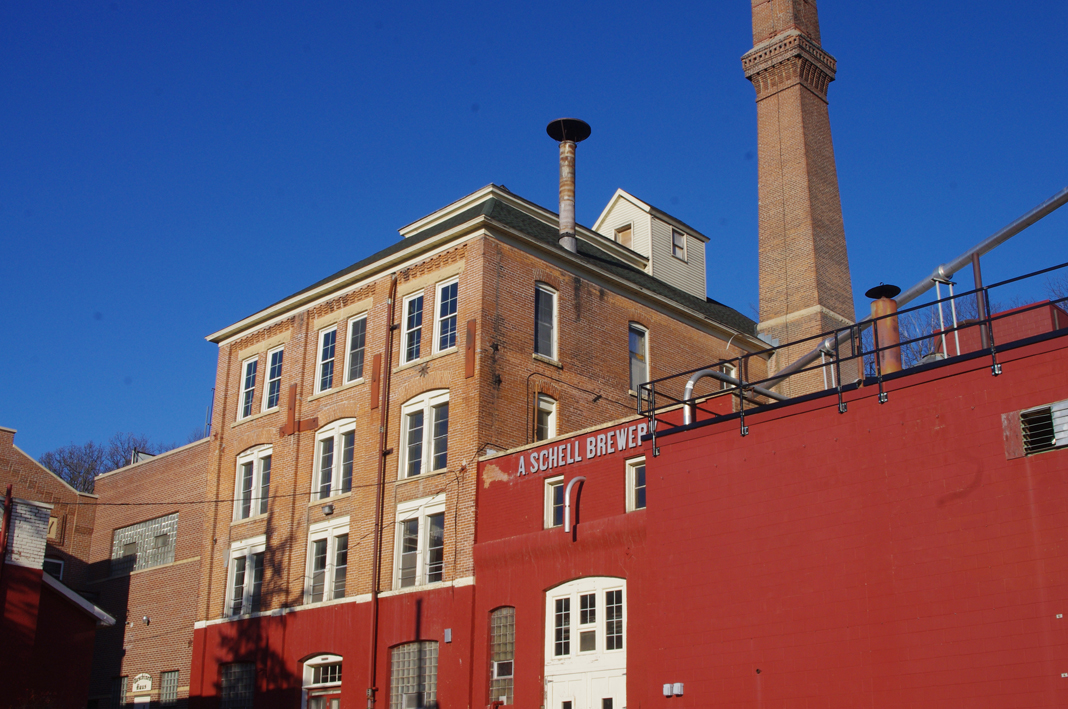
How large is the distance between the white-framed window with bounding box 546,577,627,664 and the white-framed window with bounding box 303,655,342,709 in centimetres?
735

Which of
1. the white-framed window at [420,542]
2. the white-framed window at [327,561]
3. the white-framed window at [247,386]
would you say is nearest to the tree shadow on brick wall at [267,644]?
the white-framed window at [327,561]

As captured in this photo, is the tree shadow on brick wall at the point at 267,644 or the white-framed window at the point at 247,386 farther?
the white-framed window at the point at 247,386

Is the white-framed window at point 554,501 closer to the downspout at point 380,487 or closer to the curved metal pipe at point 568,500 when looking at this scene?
the curved metal pipe at point 568,500

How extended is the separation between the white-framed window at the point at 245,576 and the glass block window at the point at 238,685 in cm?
149

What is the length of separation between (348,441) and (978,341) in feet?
53.7

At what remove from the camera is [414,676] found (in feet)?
78.4

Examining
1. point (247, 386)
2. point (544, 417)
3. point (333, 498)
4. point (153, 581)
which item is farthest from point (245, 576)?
point (544, 417)

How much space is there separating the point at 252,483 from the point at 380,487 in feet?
21.6

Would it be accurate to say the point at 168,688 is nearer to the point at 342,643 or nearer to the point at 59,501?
the point at 342,643

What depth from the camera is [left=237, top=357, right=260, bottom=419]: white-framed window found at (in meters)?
32.6

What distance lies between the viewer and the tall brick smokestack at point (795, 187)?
119 ft

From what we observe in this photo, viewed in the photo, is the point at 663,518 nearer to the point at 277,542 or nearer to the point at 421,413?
the point at 421,413

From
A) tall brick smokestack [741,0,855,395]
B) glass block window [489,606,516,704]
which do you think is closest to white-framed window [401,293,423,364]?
glass block window [489,606,516,704]

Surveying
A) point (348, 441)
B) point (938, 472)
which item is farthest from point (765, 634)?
point (348, 441)
